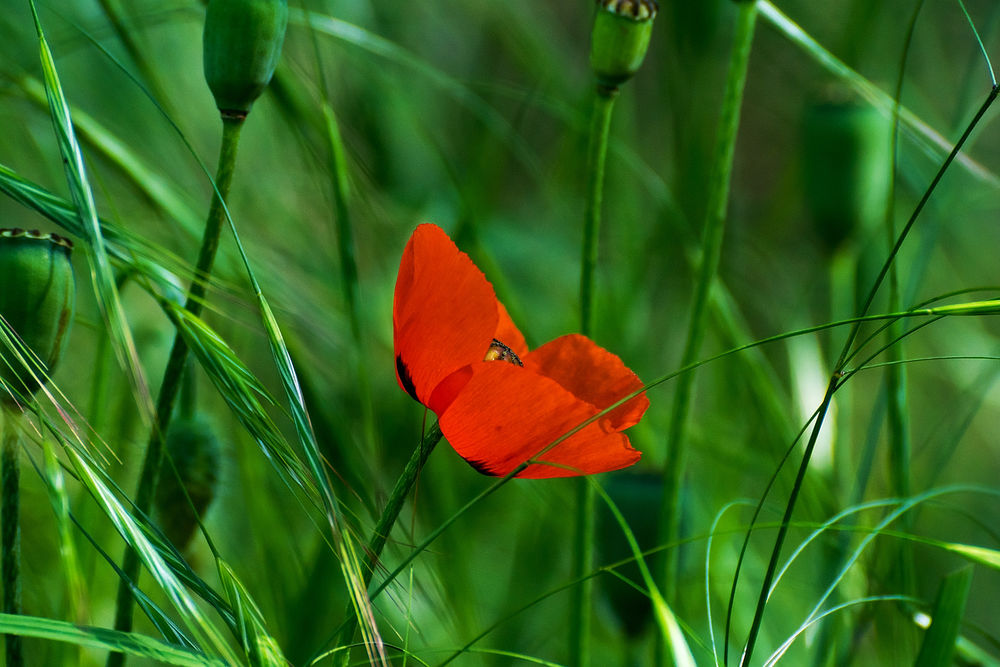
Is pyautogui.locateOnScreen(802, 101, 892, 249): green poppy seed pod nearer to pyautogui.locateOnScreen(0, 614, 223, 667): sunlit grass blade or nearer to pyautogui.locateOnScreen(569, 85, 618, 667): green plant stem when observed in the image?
pyautogui.locateOnScreen(569, 85, 618, 667): green plant stem

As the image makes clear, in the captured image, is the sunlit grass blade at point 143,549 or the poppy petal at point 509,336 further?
the poppy petal at point 509,336

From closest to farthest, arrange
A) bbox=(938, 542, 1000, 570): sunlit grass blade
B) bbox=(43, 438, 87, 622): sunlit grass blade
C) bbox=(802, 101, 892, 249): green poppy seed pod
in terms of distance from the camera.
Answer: bbox=(43, 438, 87, 622): sunlit grass blade → bbox=(938, 542, 1000, 570): sunlit grass blade → bbox=(802, 101, 892, 249): green poppy seed pod

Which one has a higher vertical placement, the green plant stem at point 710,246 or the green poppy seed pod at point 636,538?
the green plant stem at point 710,246

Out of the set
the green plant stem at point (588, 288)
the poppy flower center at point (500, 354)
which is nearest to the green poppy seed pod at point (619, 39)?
the green plant stem at point (588, 288)

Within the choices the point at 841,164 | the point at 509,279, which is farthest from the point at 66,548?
the point at 509,279

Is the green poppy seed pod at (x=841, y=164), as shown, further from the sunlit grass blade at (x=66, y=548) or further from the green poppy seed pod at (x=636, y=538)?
the sunlit grass blade at (x=66, y=548)

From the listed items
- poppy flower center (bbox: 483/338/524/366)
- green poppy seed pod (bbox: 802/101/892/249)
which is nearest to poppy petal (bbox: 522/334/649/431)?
poppy flower center (bbox: 483/338/524/366)
